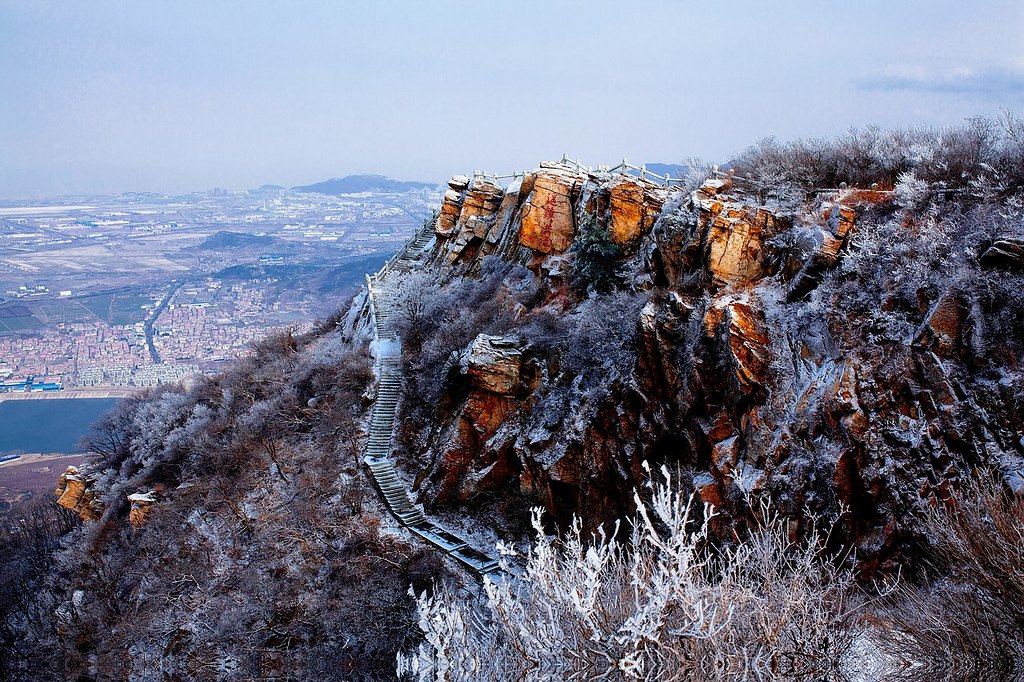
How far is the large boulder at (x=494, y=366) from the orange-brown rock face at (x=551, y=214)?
618 centimetres

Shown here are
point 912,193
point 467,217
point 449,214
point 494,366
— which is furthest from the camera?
point 449,214

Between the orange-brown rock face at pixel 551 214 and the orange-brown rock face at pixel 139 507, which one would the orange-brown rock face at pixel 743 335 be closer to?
the orange-brown rock face at pixel 551 214

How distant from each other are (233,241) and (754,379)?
481 feet

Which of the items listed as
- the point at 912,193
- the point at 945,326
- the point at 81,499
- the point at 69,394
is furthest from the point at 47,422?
the point at 945,326

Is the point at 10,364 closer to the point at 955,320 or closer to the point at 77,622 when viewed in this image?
the point at 77,622

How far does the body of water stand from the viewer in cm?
6266

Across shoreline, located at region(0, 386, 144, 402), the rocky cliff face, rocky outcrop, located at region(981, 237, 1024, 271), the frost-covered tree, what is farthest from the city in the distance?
rocky outcrop, located at region(981, 237, 1024, 271)

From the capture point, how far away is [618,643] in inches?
298

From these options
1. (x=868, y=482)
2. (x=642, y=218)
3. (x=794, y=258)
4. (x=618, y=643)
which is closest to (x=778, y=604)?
(x=618, y=643)

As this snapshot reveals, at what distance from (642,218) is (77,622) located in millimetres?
21168

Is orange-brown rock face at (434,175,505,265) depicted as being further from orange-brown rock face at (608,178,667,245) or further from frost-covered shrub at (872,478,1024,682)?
frost-covered shrub at (872,478,1024,682)

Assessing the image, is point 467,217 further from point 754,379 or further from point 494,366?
point 754,379

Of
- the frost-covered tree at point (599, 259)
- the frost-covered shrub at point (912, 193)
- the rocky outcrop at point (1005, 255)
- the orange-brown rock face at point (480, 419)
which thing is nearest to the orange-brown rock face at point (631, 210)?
the frost-covered tree at point (599, 259)

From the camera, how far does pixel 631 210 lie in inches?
853
